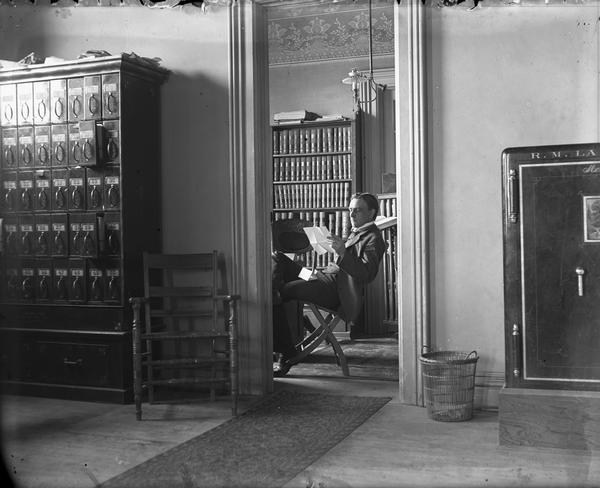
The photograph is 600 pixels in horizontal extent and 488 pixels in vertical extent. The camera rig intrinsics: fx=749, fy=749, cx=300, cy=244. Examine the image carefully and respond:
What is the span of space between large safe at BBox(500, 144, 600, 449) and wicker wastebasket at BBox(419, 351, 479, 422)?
40cm

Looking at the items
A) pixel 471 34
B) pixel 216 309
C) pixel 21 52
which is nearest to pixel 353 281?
pixel 216 309

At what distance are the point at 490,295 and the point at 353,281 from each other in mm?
1465

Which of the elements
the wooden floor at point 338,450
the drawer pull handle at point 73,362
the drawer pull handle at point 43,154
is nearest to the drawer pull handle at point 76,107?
the drawer pull handle at point 43,154

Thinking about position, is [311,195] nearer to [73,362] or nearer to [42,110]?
[42,110]

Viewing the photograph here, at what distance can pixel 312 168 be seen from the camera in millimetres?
8406

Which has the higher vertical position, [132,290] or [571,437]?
[132,290]

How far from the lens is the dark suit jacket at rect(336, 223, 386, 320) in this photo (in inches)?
221

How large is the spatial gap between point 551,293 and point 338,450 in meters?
1.33

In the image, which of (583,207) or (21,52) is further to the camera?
(21,52)

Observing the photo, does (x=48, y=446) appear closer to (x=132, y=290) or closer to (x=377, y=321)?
(x=132, y=290)

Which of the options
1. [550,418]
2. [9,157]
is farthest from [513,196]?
[9,157]

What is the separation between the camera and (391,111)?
831 centimetres

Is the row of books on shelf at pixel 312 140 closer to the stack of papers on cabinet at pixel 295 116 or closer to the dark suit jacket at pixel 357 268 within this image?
the stack of papers on cabinet at pixel 295 116

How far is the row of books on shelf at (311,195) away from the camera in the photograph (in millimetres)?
8320
